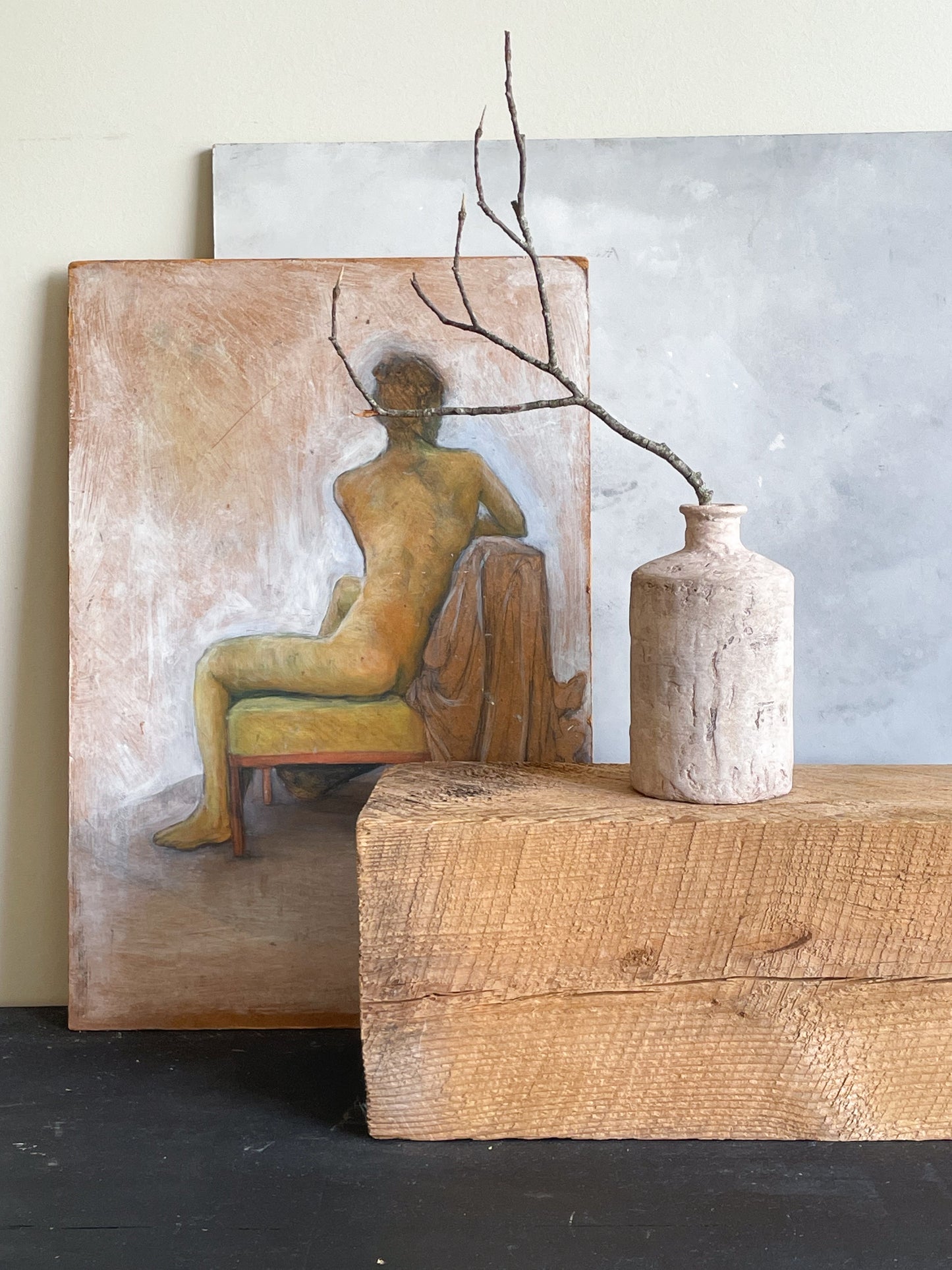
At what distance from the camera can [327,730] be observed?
197 centimetres

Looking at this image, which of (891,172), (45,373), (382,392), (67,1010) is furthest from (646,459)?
(67,1010)

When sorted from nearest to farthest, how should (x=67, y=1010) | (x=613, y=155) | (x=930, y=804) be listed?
(x=930, y=804), (x=613, y=155), (x=67, y=1010)

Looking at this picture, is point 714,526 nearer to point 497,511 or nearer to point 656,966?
point 497,511

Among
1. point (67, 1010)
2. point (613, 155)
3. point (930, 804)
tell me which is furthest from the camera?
point (67, 1010)

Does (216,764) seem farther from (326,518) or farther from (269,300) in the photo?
(269,300)

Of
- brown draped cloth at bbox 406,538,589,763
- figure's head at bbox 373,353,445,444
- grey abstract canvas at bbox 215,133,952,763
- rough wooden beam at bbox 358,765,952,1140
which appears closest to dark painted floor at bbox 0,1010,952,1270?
rough wooden beam at bbox 358,765,952,1140

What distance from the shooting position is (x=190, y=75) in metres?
1.95

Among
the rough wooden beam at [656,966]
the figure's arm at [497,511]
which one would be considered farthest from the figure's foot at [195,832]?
the figure's arm at [497,511]

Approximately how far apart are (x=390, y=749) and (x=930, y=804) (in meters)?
0.91

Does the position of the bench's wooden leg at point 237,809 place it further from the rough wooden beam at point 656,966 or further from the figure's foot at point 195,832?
the rough wooden beam at point 656,966

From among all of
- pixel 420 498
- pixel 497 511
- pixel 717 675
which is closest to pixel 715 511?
pixel 717 675

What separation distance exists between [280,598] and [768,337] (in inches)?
39.3

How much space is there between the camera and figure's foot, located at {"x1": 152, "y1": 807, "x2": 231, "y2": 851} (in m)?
1.98

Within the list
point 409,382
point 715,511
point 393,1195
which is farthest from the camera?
point 409,382
